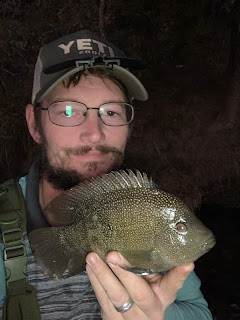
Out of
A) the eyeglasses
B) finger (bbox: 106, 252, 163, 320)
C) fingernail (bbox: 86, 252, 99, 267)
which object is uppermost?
the eyeglasses

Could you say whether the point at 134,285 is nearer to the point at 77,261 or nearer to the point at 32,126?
the point at 77,261

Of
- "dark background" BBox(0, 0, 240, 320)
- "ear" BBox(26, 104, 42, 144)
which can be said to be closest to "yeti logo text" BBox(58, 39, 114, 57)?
"ear" BBox(26, 104, 42, 144)

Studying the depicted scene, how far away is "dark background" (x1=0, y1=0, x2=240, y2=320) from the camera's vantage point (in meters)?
5.26

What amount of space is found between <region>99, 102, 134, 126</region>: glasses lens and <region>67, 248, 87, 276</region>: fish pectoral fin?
2.94 feet

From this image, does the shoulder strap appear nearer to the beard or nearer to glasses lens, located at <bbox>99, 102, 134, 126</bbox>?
the beard

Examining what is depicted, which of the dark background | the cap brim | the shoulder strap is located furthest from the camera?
the dark background

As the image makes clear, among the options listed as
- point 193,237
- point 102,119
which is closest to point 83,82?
point 102,119

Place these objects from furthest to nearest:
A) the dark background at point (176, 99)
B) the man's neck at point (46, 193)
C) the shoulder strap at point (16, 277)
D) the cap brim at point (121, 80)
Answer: the dark background at point (176, 99) < the man's neck at point (46, 193) < the cap brim at point (121, 80) < the shoulder strap at point (16, 277)

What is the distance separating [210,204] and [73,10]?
14.2 feet

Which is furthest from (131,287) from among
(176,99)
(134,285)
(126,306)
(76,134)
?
(176,99)

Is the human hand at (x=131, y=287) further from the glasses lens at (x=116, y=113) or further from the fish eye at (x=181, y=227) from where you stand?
the glasses lens at (x=116, y=113)

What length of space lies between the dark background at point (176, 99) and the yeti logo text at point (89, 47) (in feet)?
8.25

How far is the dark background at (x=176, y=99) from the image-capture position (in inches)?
207

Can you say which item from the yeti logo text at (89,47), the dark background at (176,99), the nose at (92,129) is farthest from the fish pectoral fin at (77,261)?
the dark background at (176,99)
